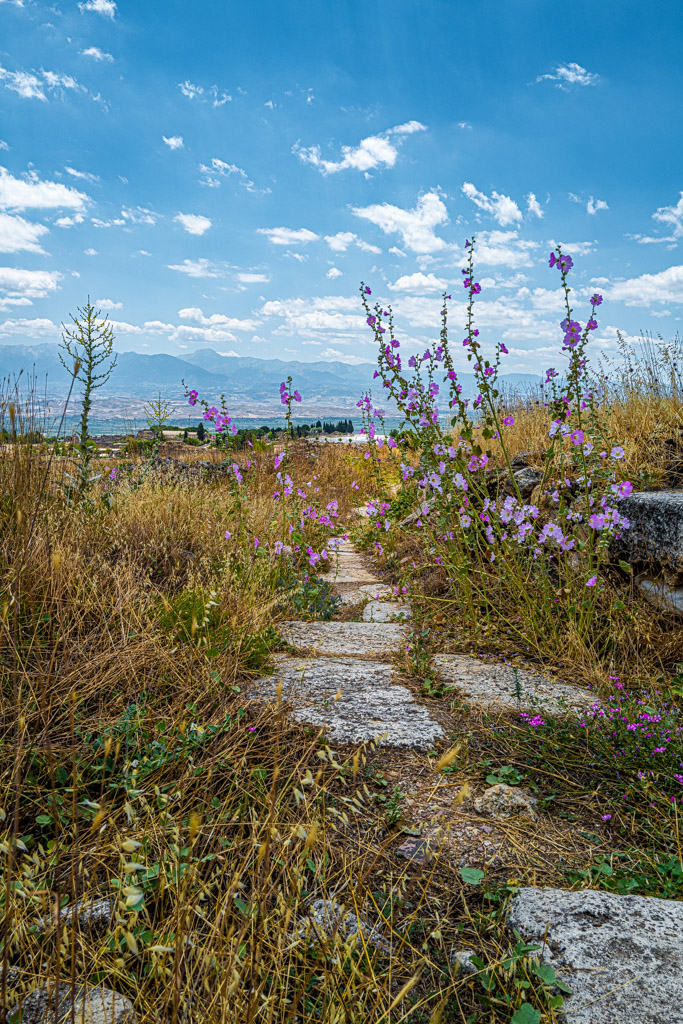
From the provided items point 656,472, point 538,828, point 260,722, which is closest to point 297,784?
point 260,722

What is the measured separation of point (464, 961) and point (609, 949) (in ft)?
1.08

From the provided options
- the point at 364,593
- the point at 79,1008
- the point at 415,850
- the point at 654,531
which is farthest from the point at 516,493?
the point at 79,1008

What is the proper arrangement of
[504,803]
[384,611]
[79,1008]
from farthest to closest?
[384,611]
[504,803]
[79,1008]

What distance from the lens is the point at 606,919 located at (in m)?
1.36

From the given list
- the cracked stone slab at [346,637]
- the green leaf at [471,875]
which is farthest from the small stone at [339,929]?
the cracked stone slab at [346,637]

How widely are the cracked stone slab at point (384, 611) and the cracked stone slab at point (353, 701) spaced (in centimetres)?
103

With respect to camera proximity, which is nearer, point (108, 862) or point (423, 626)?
point (108, 862)

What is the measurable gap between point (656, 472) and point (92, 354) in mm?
4698

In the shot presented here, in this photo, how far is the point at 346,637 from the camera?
141 inches

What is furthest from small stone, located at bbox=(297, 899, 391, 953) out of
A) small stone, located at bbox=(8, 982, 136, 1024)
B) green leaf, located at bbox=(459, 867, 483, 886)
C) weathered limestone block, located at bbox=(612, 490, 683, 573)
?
weathered limestone block, located at bbox=(612, 490, 683, 573)

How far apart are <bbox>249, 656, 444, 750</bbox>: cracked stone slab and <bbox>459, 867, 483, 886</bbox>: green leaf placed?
1.80ft

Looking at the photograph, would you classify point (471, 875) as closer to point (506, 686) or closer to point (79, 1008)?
point (79, 1008)

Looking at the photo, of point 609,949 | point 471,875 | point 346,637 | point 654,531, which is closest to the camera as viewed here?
point 609,949

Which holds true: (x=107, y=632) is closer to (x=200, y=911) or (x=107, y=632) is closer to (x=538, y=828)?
(x=200, y=911)
